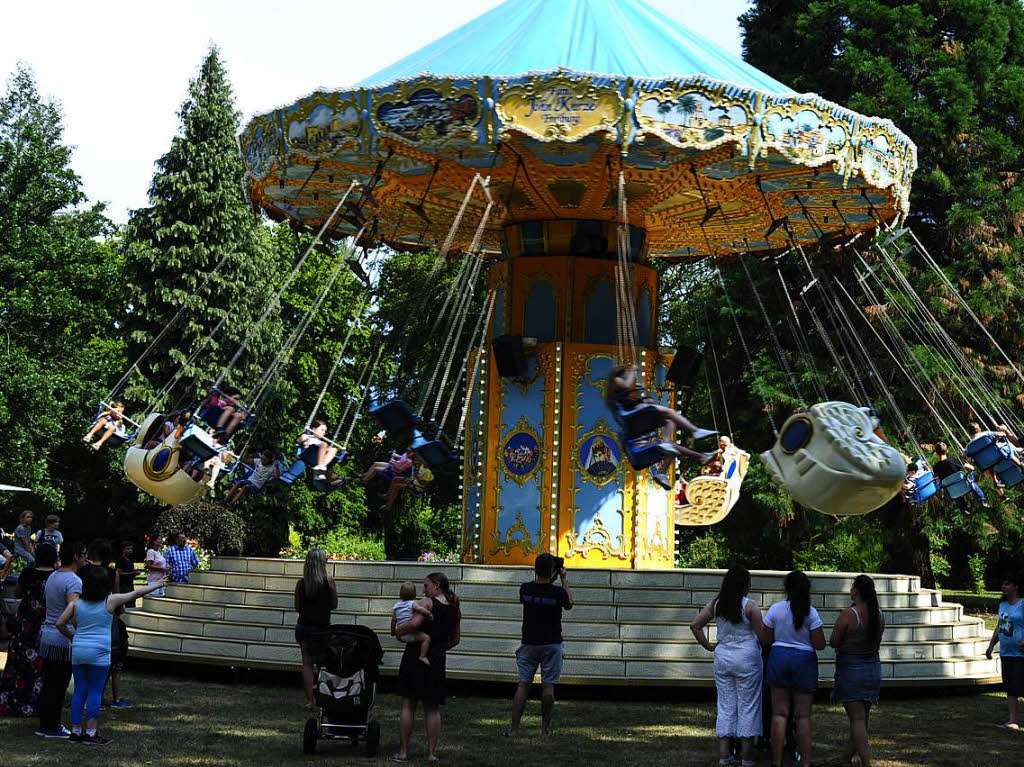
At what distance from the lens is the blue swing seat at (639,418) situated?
12531 millimetres

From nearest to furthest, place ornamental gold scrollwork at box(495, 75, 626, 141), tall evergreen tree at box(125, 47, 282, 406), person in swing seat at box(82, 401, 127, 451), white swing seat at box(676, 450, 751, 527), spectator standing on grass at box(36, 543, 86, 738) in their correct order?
spectator standing on grass at box(36, 543, 86, 738)
ornamental gold scrollwork at box(495, 75, 626, 141)
person in swing seat at box(82, 401, 127, 451)
white swing seat at box(676, 450, 751, 527)
tall evergreen tree at box(125, 47, 282, 406)

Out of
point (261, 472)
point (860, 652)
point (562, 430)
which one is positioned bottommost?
point (860, 652)

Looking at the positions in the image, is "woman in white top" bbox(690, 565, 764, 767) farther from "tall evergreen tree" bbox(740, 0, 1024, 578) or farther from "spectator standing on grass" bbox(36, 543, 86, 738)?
"tall evergreen tree" bbox(740, 0, 1024, 578)

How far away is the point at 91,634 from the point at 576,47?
9.40m

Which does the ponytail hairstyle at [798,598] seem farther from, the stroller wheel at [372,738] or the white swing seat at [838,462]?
the stroller wheel at [372,738]

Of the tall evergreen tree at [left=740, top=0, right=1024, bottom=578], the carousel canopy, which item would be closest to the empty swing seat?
the carousel canopy

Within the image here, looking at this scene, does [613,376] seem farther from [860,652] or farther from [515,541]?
[515,541]

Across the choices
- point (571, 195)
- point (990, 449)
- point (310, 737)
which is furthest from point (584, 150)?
point (310, 737)

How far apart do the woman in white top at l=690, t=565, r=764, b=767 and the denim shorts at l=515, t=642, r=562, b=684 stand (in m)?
1.55

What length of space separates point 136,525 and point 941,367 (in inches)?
949

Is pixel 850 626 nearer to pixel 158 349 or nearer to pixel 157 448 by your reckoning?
pixel 157 448

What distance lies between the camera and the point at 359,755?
35.6 ft

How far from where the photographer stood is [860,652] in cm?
1035

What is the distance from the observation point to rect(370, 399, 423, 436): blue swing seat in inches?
577
